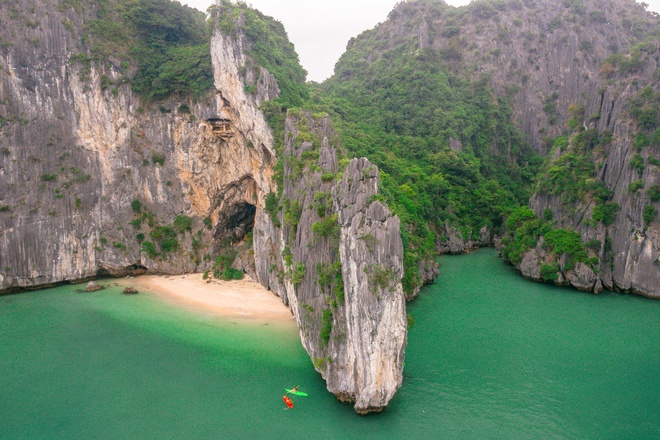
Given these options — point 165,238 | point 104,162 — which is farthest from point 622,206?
point 104,162

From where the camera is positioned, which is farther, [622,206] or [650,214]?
[622,206]

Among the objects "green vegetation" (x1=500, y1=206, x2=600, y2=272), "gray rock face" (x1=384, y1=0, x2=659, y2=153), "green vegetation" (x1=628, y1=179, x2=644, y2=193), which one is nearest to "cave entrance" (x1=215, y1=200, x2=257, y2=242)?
"green vegetation" (x1=500, y1=206, x2=600, y2=272)

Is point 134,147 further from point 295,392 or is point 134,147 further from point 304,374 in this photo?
point 295,392

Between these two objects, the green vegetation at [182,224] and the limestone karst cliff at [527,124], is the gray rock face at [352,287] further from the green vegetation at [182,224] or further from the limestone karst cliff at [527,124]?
the green vegetation at [182,224]

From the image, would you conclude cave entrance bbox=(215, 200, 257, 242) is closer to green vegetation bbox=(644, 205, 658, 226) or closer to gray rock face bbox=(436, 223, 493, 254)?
gray rock face bbox=(436, 223, 493, 254)

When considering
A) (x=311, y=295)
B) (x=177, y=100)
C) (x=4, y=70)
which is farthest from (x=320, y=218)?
(x=4, y=70)

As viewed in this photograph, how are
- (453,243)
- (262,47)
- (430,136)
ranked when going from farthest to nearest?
(430,136) → (453,243) → (262,47)

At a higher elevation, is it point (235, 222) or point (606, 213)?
point (606, 213)
